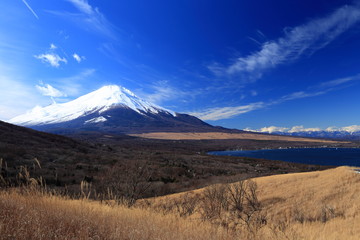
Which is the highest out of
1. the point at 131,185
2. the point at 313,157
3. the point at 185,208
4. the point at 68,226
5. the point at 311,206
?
the point at 68,226

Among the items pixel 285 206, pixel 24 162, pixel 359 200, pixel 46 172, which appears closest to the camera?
pixel 359 200

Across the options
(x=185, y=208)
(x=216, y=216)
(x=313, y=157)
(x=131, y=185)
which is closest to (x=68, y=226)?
(x=216, y=216)

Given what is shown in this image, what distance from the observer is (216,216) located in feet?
20.9

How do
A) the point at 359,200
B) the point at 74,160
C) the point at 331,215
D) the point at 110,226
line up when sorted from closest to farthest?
1. the point at 110,226
2. the point at 331,215
3. the point at 359,200
4. the point at 74,160

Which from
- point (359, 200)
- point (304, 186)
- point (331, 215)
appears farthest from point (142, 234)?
point (304, 186)

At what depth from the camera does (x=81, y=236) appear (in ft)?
9.75

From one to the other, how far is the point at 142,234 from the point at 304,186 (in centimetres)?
909

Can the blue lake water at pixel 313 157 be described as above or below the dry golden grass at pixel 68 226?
below

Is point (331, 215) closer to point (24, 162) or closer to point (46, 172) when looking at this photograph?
point (46, 172)

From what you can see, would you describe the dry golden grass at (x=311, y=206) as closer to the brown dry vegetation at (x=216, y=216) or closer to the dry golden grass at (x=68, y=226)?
the brown dry vegetation at (x=216, y=216)

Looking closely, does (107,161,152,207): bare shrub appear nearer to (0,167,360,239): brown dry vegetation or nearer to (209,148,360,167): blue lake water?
(0,167,360,239): brown dry vegetation

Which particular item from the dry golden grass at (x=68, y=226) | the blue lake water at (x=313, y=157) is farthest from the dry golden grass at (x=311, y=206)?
the blue lake water at (x=313, y=157)

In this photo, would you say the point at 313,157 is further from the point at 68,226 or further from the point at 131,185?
the point at 68,226

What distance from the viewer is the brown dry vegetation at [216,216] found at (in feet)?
10.5
